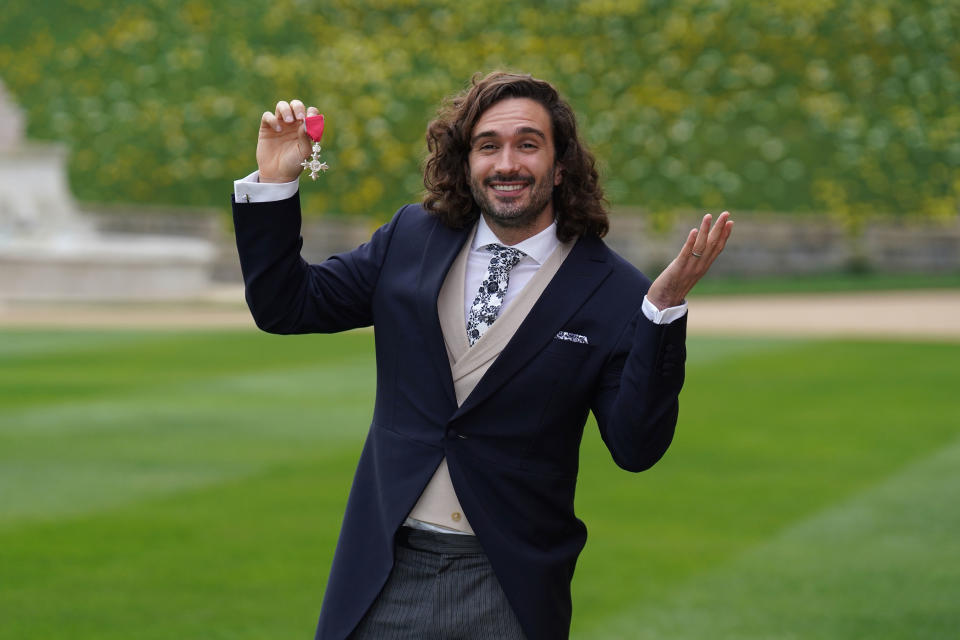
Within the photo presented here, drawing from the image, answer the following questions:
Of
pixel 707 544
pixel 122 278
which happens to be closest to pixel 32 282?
pixel 122 278

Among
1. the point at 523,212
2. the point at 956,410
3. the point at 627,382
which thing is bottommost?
the point at 956,410

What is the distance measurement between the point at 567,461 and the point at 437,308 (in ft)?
1.50

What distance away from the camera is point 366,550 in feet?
10.8

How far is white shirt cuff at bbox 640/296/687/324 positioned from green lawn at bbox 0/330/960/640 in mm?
3138

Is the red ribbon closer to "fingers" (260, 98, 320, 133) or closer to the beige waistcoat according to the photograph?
"fingers" (260, 98, 320, 133)

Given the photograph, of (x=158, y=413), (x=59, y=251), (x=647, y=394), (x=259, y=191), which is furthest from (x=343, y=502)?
(x=59, y=251)

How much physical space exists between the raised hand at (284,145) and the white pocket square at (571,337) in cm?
70

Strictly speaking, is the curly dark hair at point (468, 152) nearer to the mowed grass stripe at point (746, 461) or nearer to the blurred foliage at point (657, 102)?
the mowed grass stripe at point (746, 461)

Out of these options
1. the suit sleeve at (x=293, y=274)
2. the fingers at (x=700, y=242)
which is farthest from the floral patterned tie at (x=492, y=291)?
the fingers at (x=700, y=242)

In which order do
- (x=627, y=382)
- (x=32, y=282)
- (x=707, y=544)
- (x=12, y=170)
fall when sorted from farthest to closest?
(x=12, y=170), (x=32, y=282), (x=707, y=544), (x=627, y=382)

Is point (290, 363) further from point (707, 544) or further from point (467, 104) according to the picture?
point (467, 104)

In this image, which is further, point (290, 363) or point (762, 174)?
point (762, 174)

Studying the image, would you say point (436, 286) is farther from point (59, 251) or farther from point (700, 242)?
point (59, 251)

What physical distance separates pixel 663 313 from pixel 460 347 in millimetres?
483
